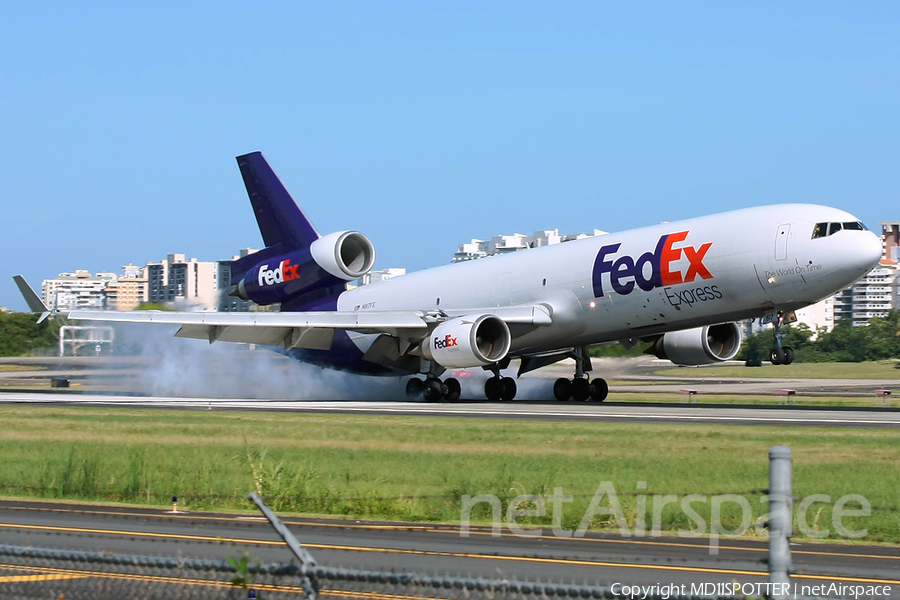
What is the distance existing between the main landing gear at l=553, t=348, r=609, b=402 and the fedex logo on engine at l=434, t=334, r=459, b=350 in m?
5.32

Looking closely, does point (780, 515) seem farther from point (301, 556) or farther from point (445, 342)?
point (445, 342)

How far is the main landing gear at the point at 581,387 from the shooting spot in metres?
37.2

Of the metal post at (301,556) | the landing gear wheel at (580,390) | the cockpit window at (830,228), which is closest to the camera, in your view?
the metal post at (301,556)

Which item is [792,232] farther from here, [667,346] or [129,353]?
[129,353]

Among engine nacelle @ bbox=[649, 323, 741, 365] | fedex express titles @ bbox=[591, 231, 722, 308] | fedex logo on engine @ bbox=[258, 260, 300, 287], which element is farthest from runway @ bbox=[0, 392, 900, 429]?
fedex logo on engine @ bbox=[258, 260, 300, 287]

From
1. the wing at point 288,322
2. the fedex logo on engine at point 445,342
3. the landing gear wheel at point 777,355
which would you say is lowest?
the landing gear wheel at point 777,355

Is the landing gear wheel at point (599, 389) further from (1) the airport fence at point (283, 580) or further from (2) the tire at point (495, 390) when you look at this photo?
(1) the airport fence at point (283, 580)

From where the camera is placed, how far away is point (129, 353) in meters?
46.1

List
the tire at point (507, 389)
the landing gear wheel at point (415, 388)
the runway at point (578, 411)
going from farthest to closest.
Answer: the tire at point (507, 389)
the landing gear wheel at point (415, 388)
the runway at point (578, 411)

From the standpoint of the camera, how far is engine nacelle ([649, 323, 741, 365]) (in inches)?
1395

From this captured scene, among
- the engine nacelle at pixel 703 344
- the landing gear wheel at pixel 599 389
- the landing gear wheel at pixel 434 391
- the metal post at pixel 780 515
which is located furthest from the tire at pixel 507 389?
the metal post at pixel 780 515

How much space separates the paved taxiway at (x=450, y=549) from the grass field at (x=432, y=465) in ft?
4.23

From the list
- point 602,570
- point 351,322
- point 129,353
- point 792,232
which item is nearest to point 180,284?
point 129,353

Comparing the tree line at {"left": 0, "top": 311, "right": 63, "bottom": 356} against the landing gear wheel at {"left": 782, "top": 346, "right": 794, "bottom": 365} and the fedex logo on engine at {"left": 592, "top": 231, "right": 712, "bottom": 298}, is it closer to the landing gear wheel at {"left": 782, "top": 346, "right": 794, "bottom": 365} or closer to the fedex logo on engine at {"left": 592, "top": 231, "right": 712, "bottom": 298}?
the fedex logo on engine at {"left": 592, "top": 231, "right": 712, "bottom": 298}
